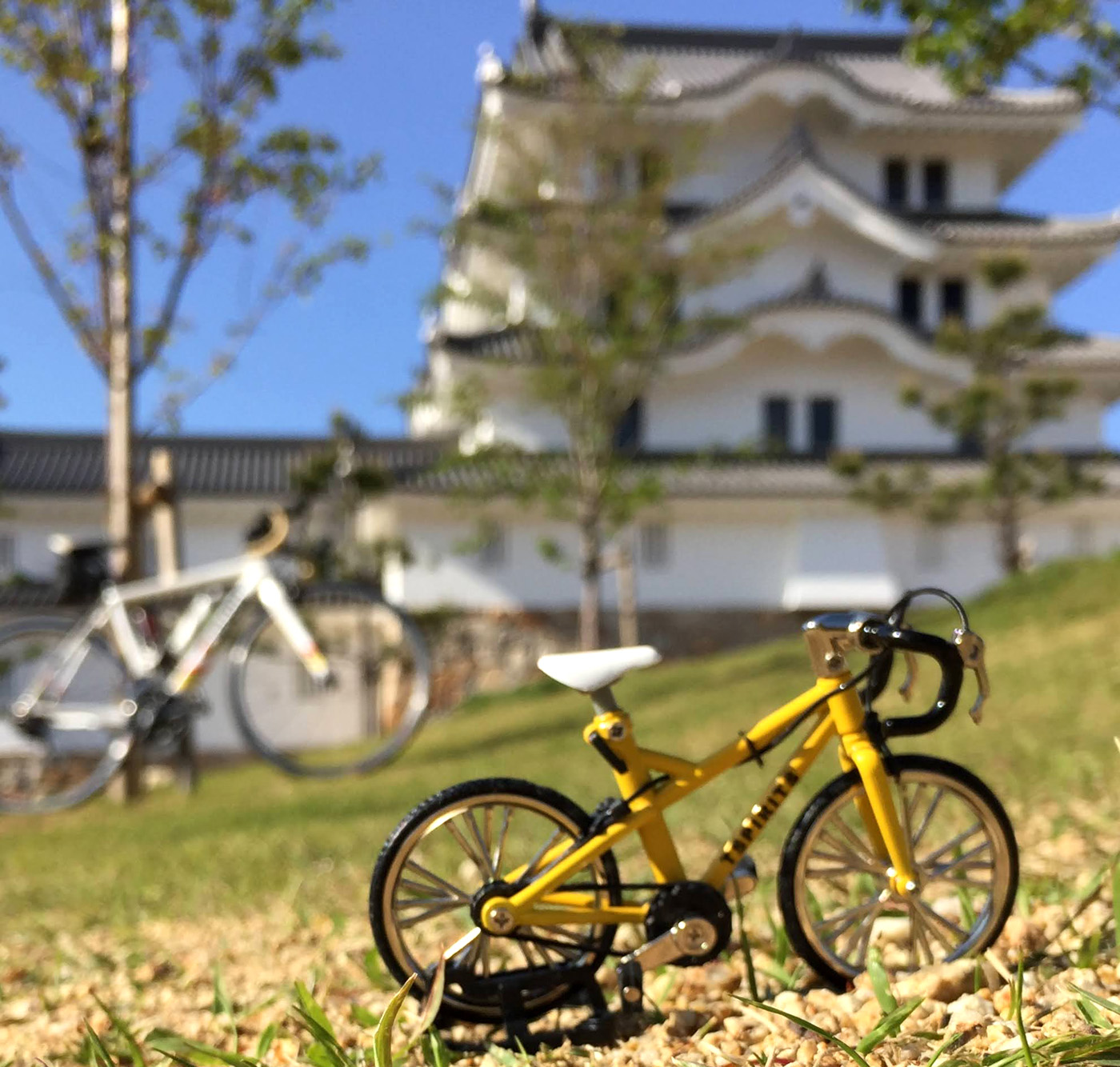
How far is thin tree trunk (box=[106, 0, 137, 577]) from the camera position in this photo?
9.20 meters

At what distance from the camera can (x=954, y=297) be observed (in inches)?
923

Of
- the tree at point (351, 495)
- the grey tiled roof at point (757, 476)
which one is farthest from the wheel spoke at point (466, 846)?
the grey tiled roof at point (757, 476)

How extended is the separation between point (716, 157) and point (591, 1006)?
22.3 m

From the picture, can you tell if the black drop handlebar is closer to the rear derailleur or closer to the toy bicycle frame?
the toy bicycle frame

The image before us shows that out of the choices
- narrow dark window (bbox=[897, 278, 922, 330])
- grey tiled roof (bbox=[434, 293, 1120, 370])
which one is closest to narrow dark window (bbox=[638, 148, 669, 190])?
grey tiled roof (bbox=[434, 293, 1120, 370])

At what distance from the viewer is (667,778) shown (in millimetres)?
2170

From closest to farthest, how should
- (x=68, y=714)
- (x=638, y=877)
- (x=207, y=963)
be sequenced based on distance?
(x=207, y=963), (x=638, y=877), (x=68, y=714)

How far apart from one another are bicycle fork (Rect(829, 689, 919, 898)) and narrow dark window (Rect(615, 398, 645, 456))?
1905 cm

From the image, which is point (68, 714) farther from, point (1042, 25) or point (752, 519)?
point (752, 519)

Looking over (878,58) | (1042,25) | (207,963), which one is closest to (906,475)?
(878,58)

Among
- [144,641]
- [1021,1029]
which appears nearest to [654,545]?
[144,641]

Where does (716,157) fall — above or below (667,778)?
above

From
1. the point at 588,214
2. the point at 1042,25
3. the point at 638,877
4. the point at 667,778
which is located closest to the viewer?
the point at 667,778

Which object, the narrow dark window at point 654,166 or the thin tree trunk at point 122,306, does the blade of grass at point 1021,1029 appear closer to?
the thin tree trunk at point 122,306
